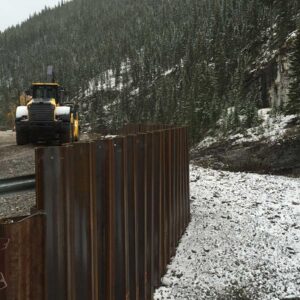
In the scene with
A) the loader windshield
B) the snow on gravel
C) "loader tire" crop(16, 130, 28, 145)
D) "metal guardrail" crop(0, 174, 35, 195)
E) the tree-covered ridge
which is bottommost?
the snow on gravel

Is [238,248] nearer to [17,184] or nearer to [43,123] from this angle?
[17,184]

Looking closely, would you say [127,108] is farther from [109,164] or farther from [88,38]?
[109,164]

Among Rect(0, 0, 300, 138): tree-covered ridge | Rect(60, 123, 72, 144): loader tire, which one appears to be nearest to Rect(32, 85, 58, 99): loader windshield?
Rect(60, 123, 72, 144): loader tire

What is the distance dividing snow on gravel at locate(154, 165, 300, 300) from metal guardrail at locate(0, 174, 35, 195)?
3.14m

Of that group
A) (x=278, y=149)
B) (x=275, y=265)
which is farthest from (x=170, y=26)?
(x=275, y=265)

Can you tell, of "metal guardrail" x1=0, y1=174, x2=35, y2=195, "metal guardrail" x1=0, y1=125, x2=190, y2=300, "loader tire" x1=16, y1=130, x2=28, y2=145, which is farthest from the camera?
"loader tire" x1=16, y1=130, x2=28, y2=145

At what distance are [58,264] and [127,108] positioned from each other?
101 meters

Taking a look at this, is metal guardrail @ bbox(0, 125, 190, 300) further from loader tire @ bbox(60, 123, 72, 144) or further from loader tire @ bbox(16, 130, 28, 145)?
loader tire @ bbox(16, 130, 28, 145)

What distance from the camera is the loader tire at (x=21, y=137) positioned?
17172mm

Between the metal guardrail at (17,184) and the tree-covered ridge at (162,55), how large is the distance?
29.5 m

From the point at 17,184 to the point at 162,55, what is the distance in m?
113

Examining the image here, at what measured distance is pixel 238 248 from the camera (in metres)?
7.77

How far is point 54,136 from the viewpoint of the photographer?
56.5ft

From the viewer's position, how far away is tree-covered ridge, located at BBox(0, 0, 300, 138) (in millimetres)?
50250
